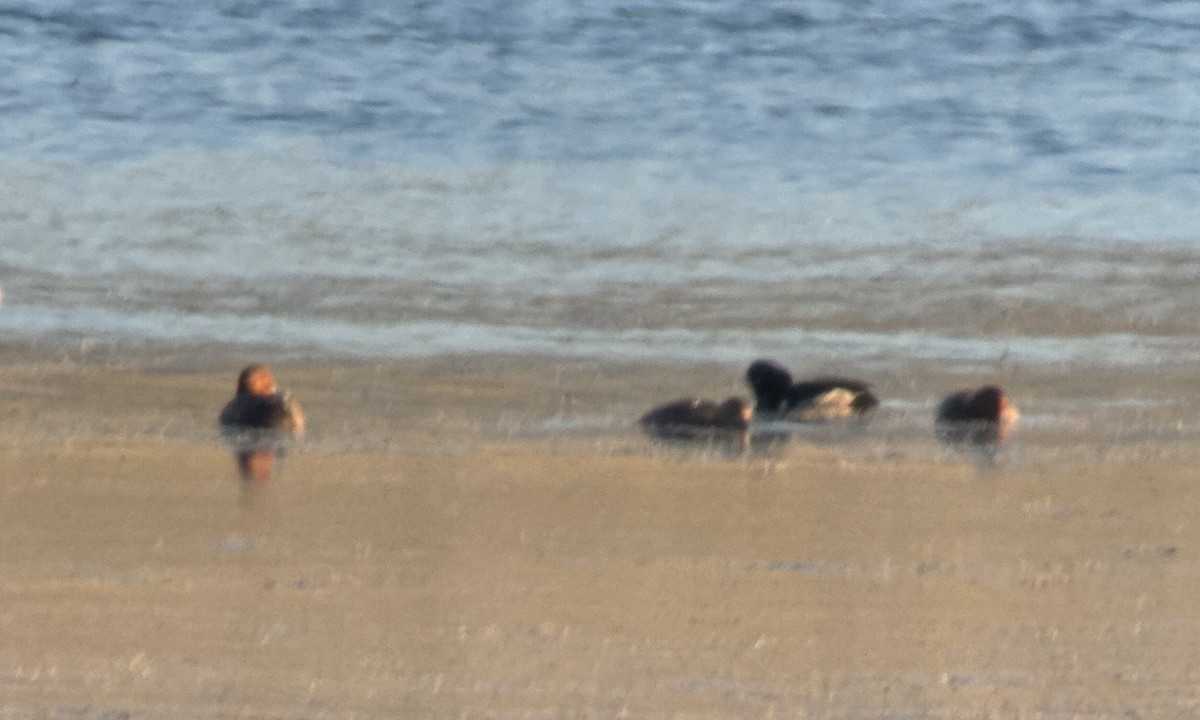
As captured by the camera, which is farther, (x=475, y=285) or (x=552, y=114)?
(x=552, y=114)

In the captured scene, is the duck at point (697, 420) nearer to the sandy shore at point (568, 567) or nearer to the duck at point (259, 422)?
the sandy shore at point (568, 567)

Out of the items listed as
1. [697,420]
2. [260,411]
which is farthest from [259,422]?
[697,420]

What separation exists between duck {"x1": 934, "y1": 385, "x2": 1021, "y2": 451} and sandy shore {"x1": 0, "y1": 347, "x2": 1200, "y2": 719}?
0.32 ft

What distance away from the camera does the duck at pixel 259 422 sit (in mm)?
8016

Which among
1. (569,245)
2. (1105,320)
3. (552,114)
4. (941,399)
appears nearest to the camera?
(941,399)

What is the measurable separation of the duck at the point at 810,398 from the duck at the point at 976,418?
11.2 inches

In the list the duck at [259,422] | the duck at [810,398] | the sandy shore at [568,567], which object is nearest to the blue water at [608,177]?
the duck at [810,398]

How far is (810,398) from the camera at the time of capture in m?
8.93

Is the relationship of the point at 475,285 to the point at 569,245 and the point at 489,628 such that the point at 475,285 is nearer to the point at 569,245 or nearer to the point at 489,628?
the point at 569,245

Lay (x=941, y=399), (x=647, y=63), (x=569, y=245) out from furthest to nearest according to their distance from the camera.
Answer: (x=647, y=63) → (x=569, y=245) → (x=941, y=399)

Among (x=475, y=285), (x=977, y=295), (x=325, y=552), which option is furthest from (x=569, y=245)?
(x=325, y=552)

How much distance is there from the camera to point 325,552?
21.7ft

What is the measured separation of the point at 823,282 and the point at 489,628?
6.05 metres

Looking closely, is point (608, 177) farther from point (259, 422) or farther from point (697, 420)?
point (259, 422)
